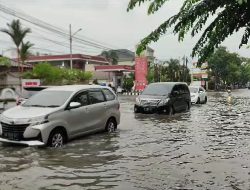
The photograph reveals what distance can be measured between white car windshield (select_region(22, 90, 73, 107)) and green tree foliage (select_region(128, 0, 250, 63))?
9.35m

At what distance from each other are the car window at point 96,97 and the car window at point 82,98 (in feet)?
0.64

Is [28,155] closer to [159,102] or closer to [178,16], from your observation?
[178,16]

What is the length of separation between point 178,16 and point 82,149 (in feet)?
28.9

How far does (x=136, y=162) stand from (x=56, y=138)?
2.70 m

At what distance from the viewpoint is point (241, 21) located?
306cm

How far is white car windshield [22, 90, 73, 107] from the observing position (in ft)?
40.9

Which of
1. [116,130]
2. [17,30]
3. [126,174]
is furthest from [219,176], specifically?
[17,30]

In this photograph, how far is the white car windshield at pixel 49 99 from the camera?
40.9 feet

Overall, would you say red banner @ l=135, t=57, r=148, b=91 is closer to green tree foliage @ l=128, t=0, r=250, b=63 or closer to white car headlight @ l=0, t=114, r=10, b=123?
white car headlight @ l=0, t=114, r=10, b=123

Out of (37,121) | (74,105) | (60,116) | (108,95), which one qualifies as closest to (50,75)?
(108,95)

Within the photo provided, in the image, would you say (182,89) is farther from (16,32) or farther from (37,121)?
(16,32)

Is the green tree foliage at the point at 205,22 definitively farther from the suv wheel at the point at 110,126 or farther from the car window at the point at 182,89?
the car window at the point at 182,89

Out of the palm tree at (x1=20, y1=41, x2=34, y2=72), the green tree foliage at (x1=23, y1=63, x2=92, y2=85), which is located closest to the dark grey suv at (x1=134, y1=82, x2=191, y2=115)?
the green tree foliage at (x1=23, y1=63, x2=92, y2=85)

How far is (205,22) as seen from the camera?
304 cm
